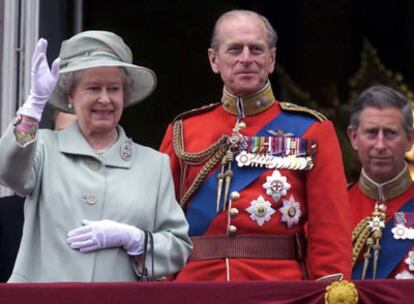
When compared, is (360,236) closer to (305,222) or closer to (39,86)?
(305,222)

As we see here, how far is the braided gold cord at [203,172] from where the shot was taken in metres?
5.76

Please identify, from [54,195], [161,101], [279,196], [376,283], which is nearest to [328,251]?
[279,196]

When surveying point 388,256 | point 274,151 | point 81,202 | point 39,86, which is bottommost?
point 388,256

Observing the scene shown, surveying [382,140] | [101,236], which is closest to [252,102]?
[382,140]

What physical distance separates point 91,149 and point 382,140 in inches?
55.3

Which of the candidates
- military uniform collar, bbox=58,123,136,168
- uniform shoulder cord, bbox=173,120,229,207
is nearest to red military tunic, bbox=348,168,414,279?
uniform shoulder cord, bbox=173,120,229,207

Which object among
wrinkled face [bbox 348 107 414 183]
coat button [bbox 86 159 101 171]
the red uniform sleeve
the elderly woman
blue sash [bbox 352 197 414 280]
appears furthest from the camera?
wrinkled face [bbox 348 107 414 183]

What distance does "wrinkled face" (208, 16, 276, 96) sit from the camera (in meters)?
5.71

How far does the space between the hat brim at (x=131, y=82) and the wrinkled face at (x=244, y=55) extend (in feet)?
1.29

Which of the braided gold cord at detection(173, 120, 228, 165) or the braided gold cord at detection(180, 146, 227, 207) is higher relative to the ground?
the braided gold cord at detection(173, 120, 228, 165)

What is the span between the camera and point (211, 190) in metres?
5.75

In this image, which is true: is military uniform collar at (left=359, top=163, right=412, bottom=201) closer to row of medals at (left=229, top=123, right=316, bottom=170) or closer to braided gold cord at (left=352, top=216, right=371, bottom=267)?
braided gold cord at (left=352, top=216, right=371, bottom=267)

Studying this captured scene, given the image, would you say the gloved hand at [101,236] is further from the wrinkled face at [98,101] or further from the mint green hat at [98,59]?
the mint green hat at [98,59]

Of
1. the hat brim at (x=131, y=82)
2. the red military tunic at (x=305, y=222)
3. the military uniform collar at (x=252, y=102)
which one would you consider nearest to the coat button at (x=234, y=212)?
the red military tunic at (x=305, y=222)
